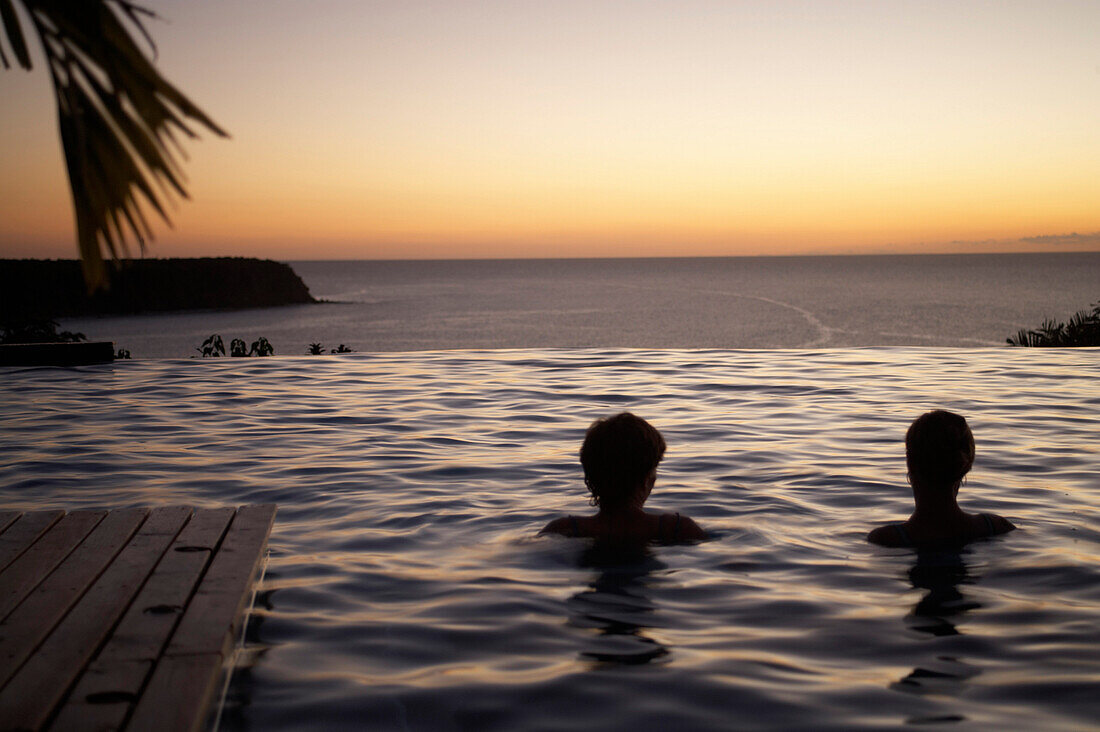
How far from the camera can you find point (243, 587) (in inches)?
154

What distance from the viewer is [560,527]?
5.50 m

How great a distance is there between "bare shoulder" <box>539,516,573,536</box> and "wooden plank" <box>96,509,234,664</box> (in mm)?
1830

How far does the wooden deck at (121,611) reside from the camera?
286 cm

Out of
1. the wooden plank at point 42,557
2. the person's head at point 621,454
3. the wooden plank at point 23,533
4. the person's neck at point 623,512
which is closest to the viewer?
the wooden plank at point 42,557

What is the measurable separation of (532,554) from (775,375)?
26.5 feet

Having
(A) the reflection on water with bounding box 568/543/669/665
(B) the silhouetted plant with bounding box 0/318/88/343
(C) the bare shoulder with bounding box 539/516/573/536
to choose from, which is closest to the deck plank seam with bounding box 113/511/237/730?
(A) the reflection on water with bounding box 568/543/669/665

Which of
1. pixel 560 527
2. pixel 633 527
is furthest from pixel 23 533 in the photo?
pixel 633 527

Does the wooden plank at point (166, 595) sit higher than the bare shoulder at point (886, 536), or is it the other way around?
the wooden plank at point (166, 595)

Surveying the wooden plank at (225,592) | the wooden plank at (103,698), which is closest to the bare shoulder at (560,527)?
the wooden plank at (225,592)

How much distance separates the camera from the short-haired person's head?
16.2 ft

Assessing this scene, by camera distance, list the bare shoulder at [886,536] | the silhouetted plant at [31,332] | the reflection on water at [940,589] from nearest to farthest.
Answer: the reflection on water at [940,589] → the bare shoulder at [886,536] → the silhouetted plant at [31,332]

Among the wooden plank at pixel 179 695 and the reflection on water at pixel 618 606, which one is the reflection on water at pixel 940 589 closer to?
the reflection on water at pixel 618 606

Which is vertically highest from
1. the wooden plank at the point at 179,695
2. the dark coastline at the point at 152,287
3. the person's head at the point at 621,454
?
the dark coastline at the point at 152,287

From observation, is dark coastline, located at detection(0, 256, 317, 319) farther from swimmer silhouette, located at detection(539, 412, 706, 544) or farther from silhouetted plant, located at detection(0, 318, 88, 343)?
swimmer silhouette, located at detection(539, 412, 706, 544)
